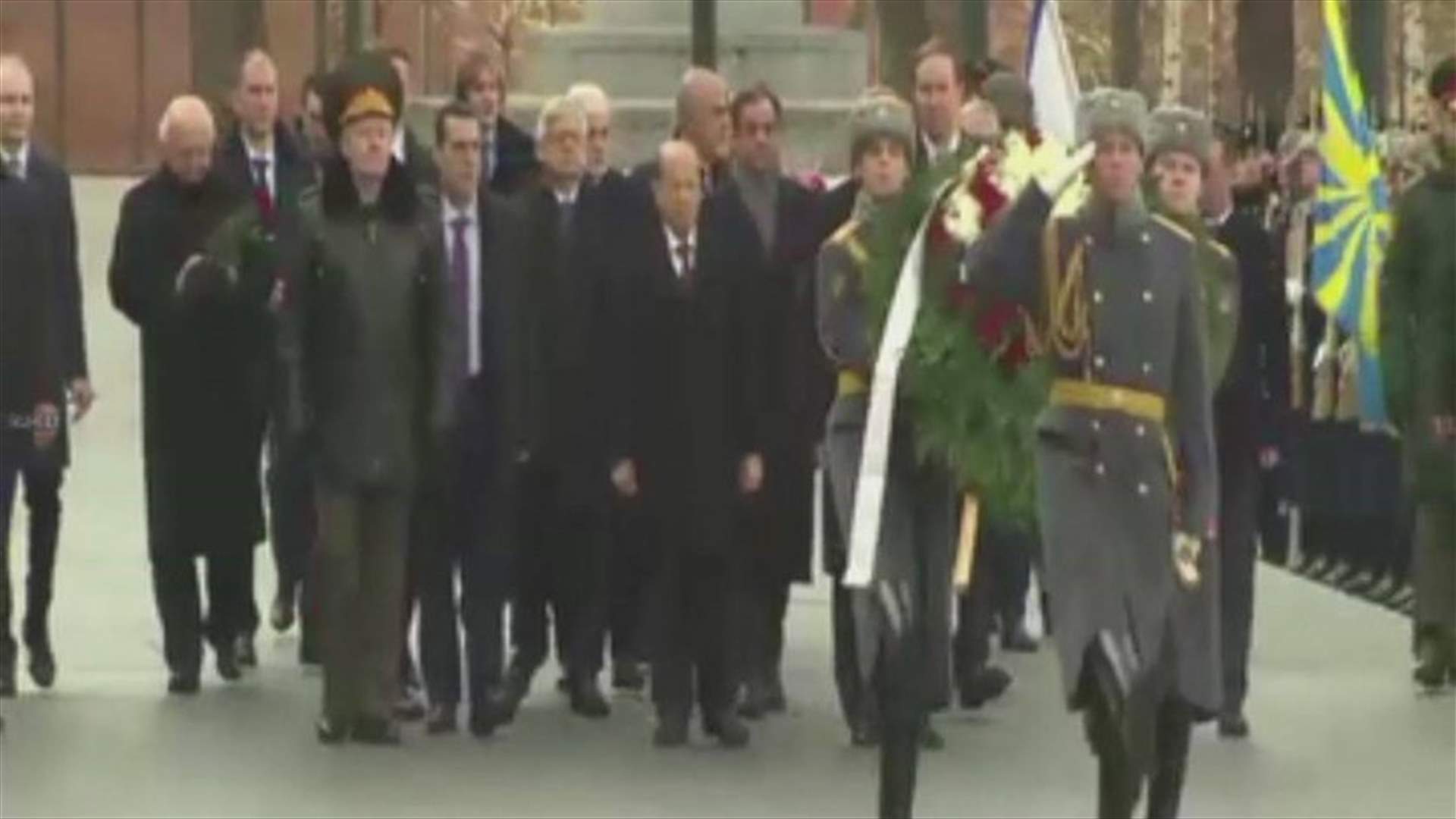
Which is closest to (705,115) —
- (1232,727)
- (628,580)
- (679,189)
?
(679,189)

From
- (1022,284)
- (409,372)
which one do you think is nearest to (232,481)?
(409,372)

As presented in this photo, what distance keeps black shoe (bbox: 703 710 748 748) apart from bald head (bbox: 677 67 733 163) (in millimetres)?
1901

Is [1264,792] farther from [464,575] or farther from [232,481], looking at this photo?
[232,481]

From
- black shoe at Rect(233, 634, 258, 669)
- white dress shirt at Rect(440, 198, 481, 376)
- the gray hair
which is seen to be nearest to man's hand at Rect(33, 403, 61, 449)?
black shoe at Rect(233, 634, 258, 669)

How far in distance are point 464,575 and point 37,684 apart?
65.5 inches

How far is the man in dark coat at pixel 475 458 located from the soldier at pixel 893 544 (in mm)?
2207

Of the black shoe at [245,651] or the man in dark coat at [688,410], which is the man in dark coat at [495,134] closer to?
the man in dark coat at [688,410]

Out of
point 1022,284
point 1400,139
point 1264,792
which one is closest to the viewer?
point 1022,284

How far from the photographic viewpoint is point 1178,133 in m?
12.9

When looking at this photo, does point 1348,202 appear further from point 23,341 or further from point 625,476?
point 23,341

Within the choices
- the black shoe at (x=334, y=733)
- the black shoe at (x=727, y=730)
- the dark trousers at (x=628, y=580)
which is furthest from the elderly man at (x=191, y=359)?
the black shoe at (x=727, y=730)

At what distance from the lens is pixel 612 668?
16.9 metres

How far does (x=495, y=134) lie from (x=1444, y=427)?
3.48m

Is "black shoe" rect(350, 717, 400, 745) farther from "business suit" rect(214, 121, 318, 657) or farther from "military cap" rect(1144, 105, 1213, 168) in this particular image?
"military cap" rect(1144, 105, 1213, 168)
